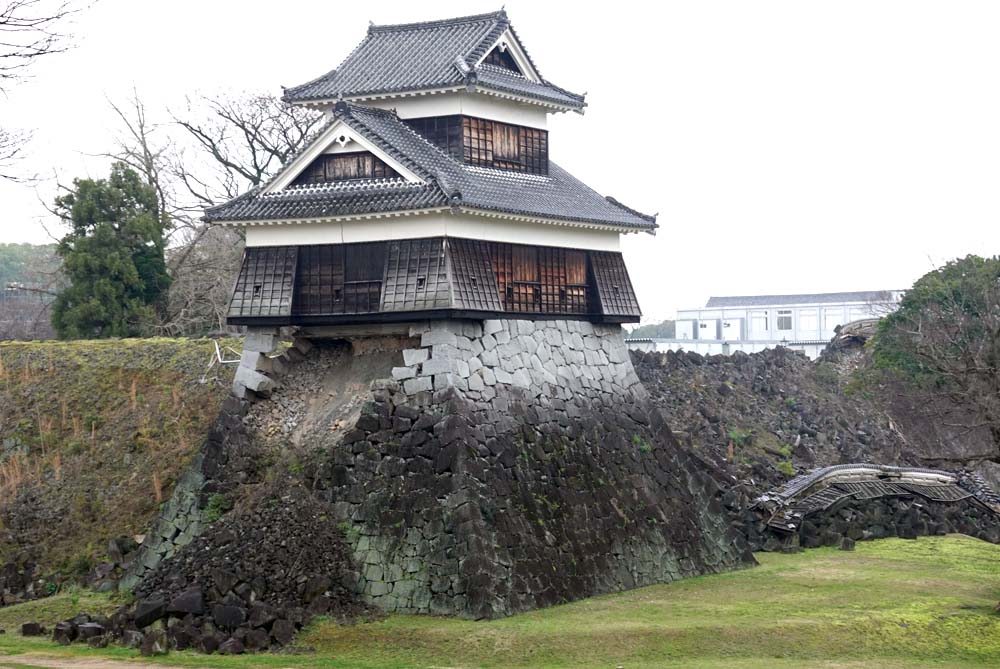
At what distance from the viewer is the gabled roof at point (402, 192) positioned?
1136 inches

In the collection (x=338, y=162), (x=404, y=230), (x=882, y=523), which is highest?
(x=338, y=162)

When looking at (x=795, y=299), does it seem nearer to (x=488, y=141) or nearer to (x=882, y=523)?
(x=882, y=523)

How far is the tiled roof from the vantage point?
281ft

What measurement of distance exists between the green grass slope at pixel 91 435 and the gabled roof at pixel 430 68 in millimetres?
9796

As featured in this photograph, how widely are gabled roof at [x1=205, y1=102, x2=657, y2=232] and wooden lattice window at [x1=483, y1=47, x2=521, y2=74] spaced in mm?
2776

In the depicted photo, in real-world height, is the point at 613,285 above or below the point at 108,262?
below

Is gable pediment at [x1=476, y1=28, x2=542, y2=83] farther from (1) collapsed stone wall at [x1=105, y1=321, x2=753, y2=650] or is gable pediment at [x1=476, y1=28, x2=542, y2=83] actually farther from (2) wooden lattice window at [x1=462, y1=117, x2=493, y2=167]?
(1) collapsed stone wall at [x1=105, y1=321, x2=753, y2=650]

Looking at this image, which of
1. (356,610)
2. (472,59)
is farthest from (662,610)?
(472,59)

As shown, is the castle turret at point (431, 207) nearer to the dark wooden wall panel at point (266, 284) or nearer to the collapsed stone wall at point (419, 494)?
the dark wooden wall panel at point (266, 284)

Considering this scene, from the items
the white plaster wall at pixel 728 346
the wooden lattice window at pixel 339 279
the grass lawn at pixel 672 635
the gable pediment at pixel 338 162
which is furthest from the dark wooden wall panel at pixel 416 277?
the white plaster wall at pixel 728 346

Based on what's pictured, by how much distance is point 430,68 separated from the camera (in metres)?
32.2

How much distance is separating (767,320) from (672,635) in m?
65.2

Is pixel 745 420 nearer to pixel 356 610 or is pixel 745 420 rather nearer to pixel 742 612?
pixel 742 612

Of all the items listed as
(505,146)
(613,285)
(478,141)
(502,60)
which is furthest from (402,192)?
(613,285)
